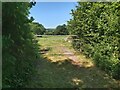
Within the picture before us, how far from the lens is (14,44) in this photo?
6223 millimetres

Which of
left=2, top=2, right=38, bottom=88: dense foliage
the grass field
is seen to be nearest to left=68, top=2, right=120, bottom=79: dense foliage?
the grass field

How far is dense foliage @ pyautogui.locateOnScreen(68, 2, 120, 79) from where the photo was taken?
919 cm

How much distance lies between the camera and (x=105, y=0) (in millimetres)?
10188

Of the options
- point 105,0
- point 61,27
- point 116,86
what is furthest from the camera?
point 61,27

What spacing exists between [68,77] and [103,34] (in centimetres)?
222

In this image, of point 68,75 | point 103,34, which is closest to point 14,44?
A: point 68,75

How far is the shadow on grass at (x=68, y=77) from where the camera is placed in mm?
8687

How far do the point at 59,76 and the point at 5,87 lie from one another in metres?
3.98

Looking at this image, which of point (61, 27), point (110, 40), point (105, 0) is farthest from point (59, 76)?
point (61, 27)

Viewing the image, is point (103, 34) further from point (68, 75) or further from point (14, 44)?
point (14, 44)

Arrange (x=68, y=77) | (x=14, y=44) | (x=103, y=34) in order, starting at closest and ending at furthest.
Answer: (x=14, y=44) → (x=68, y=77) → (x=103, y=34)

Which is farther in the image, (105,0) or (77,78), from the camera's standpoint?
(105,0)

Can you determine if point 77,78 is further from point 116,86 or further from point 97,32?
point 97,32

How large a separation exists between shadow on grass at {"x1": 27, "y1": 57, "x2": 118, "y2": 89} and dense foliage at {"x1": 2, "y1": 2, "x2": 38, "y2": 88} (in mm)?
1006
